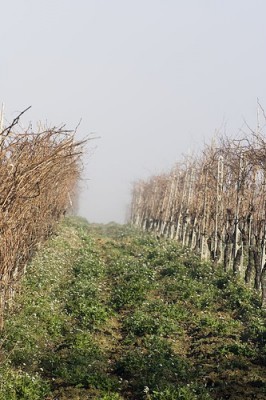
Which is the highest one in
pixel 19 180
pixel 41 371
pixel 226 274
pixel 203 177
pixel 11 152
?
pixel 203 177

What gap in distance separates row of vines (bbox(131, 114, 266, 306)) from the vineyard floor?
2.11 m

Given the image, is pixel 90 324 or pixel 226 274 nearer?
pixel 90 324

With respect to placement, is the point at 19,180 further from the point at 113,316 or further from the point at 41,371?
the point at 113,316

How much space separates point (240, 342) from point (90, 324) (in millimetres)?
5013

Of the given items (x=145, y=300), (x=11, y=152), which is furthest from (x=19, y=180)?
(x=145, y=300)

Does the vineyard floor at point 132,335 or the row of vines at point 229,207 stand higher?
the row of vines at point 229,207

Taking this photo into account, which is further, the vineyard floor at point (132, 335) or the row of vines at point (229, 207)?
the row of vines at point (229, 207)

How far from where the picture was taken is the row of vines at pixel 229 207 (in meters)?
21.5

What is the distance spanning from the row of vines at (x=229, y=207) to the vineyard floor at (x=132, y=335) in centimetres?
211

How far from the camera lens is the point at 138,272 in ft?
73.6

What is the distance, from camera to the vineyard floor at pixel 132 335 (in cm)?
1112

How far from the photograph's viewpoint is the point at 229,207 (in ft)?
88.6

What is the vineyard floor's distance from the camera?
11117 millimetres

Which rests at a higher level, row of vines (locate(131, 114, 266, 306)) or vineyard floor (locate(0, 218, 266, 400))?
row of vines (locate(131, 114, 266, 306))
